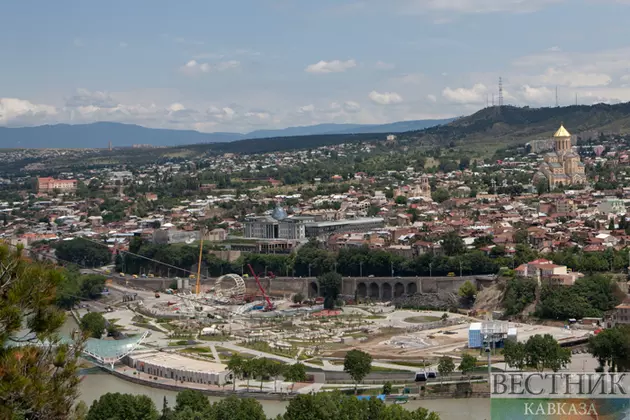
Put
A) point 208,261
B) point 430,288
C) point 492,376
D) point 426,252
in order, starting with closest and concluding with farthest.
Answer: point 492,376, point 430,288, point 426,252, point 208,261

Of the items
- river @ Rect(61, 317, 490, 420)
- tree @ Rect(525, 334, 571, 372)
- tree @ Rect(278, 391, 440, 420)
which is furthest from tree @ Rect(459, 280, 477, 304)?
tree @ Rect(278, 391, 440, 420)

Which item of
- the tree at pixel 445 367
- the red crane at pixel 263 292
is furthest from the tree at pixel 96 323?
the tree at pixel 445 367

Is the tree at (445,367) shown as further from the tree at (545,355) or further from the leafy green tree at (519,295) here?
the leafy green tree at (519,295)

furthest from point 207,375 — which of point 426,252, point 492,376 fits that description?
point 426,252

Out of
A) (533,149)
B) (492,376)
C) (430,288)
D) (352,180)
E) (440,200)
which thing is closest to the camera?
(492,376)

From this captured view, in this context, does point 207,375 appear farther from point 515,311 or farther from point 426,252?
point 426,252

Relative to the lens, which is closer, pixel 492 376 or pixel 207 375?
pixel 492 376
